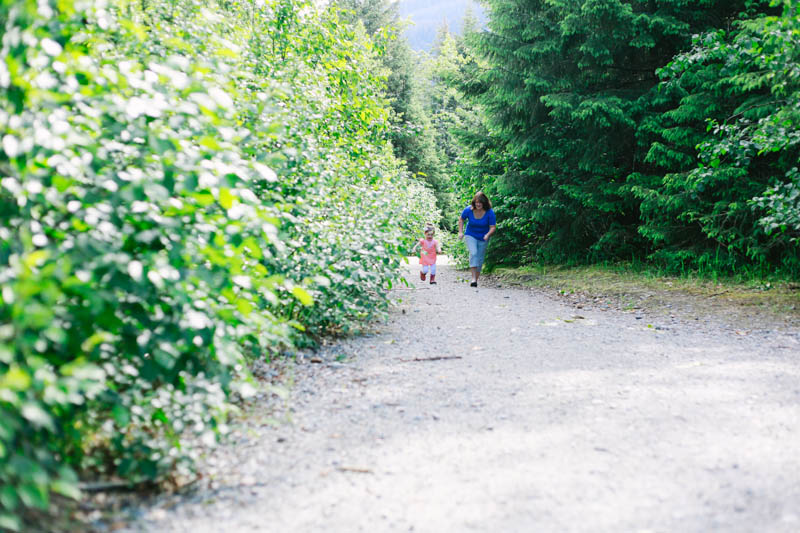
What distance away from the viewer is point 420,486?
2.80m

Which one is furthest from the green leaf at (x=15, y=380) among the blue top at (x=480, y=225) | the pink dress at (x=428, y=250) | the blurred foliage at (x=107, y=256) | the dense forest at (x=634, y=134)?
the pink dress at (x=428, y=250)

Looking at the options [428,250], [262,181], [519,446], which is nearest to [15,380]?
[519,446]

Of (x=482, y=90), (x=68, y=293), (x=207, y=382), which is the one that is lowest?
(x=207, y=382)

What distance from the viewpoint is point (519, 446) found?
10.6ft

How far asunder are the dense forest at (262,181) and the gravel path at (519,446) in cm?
44

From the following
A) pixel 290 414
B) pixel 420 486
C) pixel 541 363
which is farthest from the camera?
pixel 541 363

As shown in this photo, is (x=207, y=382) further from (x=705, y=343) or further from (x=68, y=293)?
(x=705, y=343)

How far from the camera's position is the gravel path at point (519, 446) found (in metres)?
2.50

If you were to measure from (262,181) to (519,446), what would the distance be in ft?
9.30

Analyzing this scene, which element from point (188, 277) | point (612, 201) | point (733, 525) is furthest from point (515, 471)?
point (612, 201)

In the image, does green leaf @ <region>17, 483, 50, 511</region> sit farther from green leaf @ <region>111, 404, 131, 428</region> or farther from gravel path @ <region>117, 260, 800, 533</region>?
gravel path @ <region>117, 260, 800, 533</region>

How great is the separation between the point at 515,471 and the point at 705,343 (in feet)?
12.7

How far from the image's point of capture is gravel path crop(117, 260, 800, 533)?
250cm

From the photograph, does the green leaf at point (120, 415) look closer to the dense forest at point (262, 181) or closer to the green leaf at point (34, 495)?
the dense forest at point (262, 181)
